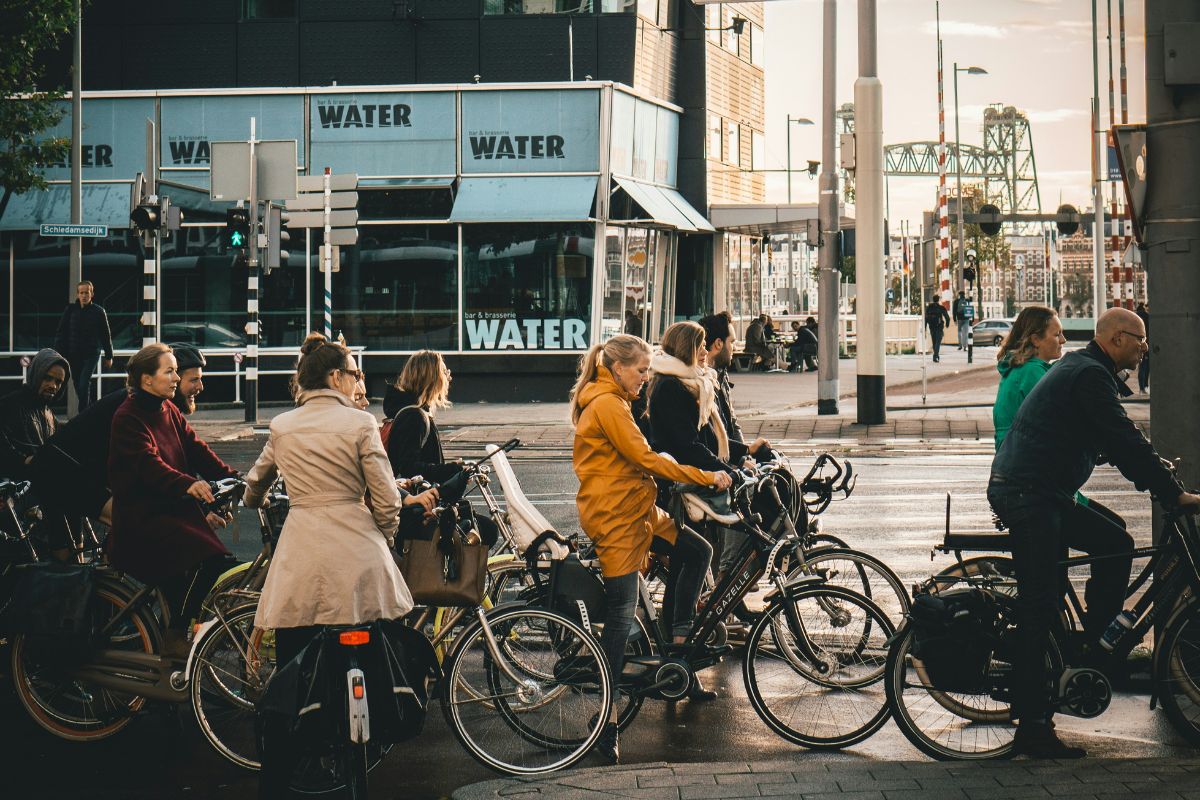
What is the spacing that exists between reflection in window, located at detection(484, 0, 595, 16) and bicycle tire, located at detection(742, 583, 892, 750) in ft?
78.0

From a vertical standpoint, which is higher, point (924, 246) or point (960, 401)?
point (924, 246)

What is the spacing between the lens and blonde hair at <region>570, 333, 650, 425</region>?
6.12 metres

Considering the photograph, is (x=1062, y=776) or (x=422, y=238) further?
(x=422, y=238)

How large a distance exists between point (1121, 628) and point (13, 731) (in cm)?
473

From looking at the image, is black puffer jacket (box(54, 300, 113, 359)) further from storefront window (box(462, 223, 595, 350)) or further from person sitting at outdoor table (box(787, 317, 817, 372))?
person sitting at outdoor table (box(787, 317, 817, 372))

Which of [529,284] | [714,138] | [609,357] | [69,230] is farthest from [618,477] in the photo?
[714,138]

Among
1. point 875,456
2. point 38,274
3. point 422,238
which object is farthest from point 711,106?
point 875,456

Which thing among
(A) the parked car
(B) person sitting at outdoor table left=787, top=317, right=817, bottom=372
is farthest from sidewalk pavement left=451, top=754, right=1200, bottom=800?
(A) the parked car

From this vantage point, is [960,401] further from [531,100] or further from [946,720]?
[946,720]

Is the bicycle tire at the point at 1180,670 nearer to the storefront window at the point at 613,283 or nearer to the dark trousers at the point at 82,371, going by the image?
the dark trousers at the point at 82,371

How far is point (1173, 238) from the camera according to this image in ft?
22.4

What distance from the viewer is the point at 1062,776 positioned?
4977mm

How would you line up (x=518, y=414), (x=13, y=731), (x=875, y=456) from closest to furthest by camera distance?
1. (x=13, y=731)
2. (x=875, y=456)
3. (x=518, y=414)

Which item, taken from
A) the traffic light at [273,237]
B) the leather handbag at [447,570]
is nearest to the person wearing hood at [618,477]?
the leather handbag at [447,570]
